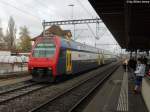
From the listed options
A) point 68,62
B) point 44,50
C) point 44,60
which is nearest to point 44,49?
point 44,50

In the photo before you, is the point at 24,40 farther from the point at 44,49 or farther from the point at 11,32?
the point at 44,49

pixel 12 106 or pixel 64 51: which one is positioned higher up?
pixel 64 51

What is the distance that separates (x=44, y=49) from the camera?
877 inches

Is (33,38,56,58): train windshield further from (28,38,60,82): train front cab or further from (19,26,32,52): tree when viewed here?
(19,26,32,52): tree

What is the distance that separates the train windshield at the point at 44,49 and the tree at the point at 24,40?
88.3 metres

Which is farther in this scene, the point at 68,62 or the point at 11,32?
the point at 11,32

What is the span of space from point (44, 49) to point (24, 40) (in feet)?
318

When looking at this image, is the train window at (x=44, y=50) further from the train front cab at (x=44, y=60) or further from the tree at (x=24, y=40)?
the tree at (x=24, y=40)

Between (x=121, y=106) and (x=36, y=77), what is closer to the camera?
(x=121, y=106)

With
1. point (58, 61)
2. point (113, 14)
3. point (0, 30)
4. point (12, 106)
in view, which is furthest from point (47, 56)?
point (0, 30)

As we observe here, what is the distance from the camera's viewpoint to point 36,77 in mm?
21766

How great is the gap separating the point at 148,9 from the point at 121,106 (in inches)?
331

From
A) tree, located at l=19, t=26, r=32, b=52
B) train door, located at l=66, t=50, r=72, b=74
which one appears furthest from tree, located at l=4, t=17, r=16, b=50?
train door, located at l=66, t=50, r=72, b=74

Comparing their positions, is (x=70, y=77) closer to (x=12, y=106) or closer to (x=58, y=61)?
(x=58, y=61)
